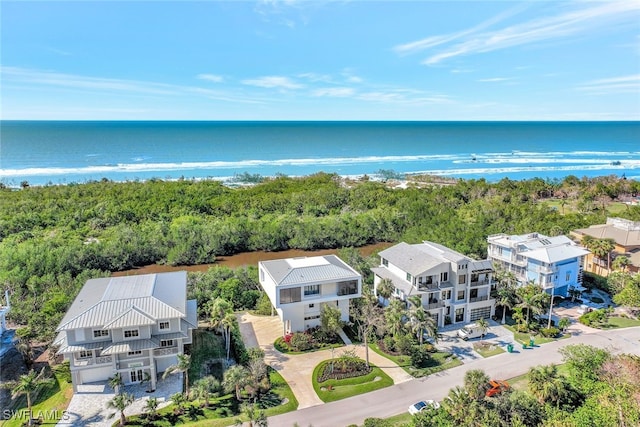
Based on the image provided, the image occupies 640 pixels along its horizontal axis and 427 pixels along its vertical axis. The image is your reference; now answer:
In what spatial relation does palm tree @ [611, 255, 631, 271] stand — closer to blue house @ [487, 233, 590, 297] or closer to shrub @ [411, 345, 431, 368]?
blue house @ [487, 233, 590, 297]

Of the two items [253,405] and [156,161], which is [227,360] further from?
[156,161]

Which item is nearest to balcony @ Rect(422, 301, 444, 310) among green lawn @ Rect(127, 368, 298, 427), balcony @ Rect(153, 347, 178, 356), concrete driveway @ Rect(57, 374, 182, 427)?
green lawn @ Rect(127, 368, 298, 427)

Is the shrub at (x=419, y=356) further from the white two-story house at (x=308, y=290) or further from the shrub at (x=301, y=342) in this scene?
the shrub at (x=301, y=342)

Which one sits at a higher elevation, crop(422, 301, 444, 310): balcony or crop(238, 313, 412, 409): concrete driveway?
crop(422, 301, 444, 310): balcony

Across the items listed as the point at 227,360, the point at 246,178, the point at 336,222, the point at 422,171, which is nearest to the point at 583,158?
the point at 422,171

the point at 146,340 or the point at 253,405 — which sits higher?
the point at 146,340

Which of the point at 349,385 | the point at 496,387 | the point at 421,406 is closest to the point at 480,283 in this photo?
the point at 496,387
